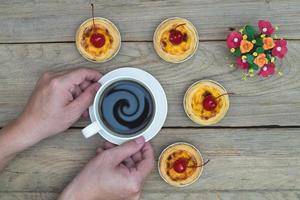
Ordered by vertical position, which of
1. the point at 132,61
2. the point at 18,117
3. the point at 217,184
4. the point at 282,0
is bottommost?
the point at 217,184

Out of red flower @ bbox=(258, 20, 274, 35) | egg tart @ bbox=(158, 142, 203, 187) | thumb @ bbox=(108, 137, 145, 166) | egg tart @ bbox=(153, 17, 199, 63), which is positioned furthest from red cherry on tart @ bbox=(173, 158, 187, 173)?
red flower @ bbox=(258, 20, 274, 35)

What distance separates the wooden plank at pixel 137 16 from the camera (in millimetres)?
1095

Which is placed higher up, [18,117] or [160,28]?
[160,28]

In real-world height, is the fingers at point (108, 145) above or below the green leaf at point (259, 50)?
below

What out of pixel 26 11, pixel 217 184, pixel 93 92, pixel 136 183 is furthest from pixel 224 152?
pixel 26 11

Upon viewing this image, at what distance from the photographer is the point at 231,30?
1095 mm

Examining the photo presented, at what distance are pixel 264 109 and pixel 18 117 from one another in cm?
54

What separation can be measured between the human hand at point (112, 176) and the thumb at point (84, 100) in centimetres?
10

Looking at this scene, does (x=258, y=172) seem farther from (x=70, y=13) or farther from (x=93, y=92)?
(x=70, y=13)

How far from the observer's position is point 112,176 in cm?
102

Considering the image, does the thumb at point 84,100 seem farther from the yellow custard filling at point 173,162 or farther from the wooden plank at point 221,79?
the yellow custard filling at point 173,162

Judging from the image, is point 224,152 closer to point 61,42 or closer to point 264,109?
point 264,109

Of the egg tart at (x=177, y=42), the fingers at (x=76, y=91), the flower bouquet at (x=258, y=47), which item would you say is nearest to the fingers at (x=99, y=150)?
the fingers at (x=76, y=91)

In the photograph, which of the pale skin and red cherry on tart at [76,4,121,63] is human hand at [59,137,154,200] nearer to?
the pale skin
